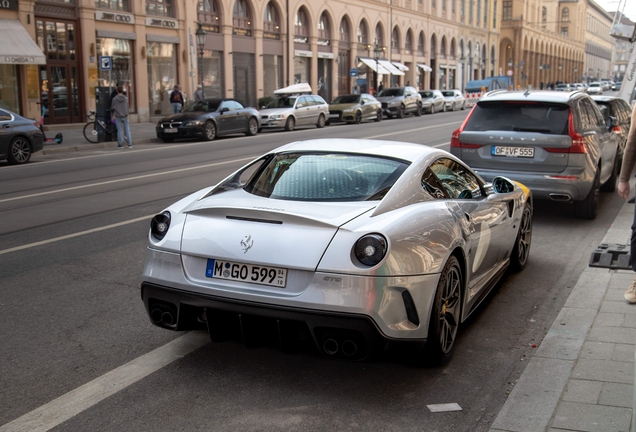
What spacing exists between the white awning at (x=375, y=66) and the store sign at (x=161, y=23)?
2167cm

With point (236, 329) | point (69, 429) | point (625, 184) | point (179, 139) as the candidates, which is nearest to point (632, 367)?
point (625, 184)

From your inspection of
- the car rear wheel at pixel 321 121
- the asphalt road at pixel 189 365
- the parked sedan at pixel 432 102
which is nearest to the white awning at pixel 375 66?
the parked sedan at pixel 432 102

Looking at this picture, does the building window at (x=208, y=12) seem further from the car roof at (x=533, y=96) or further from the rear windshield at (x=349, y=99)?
the car roof at (x=533, y=96)

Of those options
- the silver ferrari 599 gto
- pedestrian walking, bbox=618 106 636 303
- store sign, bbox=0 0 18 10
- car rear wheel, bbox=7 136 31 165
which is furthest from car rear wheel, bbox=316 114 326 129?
the silver ferrari 599 gto

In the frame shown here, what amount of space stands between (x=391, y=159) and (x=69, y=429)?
8.72ft

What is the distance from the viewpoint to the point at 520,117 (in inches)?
371

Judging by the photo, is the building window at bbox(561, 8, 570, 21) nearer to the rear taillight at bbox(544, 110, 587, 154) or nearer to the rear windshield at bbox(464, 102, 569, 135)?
the rear windshield at bbox(464, 102, 569, 135)

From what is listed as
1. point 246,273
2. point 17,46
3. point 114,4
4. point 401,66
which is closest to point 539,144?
point 246,273

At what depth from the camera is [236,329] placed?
4188 millimetres

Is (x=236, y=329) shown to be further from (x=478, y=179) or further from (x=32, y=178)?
(x=32, y=178)

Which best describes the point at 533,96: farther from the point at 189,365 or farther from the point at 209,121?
the point at 209,121

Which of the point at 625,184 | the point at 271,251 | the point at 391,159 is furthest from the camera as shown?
the point at 625,184

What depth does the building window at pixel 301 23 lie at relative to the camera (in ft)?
155

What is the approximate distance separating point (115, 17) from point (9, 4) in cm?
544
